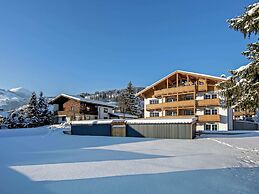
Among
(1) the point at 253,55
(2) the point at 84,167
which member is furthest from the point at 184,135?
(2) the point at 84,167

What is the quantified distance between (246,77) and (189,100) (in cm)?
2554

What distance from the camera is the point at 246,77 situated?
1025 centimetres

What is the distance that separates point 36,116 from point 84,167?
132 ft

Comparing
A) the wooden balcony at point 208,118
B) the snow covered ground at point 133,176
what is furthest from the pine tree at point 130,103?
the snow covered ground at point 133,176

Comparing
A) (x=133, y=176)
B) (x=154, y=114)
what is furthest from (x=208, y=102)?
(x=133, y=176)

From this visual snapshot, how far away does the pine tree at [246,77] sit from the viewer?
9.03 meters

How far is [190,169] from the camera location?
8883 millimetres

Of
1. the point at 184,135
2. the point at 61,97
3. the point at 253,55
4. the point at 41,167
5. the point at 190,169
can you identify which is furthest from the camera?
the point at 61,97

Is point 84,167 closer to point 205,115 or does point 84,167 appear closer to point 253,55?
point 253,55

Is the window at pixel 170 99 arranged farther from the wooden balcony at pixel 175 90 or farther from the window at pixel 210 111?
the window at pixel 210 111

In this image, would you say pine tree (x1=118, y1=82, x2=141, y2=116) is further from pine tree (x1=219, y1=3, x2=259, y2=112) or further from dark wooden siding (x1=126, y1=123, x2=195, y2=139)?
pine tree (x1=219, y1=3, x2=259, y2=112)

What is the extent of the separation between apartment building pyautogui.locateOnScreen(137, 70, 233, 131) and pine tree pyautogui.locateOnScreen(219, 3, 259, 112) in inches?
799

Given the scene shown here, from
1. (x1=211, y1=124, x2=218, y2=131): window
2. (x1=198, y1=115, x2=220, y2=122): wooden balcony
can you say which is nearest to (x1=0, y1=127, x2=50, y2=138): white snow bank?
(x1=198, y1=115, x2=220, y2=122): wooden balcony

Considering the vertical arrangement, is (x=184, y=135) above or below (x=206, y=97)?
below
